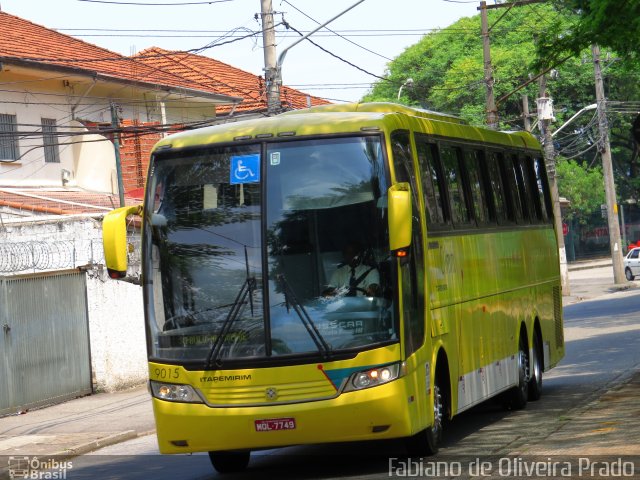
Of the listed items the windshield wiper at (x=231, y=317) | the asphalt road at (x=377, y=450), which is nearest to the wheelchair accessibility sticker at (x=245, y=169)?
the windshield wiper at (x=231, y=317)

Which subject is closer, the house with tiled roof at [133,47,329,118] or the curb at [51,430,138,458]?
the curb at [51,430,138,458]

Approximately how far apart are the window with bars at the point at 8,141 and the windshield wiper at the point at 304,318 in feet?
63.6

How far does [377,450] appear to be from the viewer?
13.0 metres

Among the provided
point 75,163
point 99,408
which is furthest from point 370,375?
point 75,163

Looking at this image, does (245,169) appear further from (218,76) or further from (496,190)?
(218,76)

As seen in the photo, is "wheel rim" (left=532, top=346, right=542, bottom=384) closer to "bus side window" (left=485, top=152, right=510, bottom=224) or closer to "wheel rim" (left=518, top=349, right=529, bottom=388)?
"wheel rim" (left=518, top=349, right=529, bottom=388)

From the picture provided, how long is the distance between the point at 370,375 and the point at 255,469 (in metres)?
2.48

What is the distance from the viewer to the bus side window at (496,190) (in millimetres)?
15422

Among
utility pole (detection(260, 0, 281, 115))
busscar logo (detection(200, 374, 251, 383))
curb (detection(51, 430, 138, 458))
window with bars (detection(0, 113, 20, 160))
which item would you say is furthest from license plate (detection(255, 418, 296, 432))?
window with bars (detection(0, 113, 20, 160))

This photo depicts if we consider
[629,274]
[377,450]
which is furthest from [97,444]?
[629,274]

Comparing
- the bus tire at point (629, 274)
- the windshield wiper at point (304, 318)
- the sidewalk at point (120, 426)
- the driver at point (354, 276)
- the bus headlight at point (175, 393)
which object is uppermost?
the driver at point (354, 276)

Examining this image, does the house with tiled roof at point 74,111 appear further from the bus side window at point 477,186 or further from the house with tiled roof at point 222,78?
the bus side window at point 477,186

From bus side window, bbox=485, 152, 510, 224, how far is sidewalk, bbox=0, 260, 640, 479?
254 cm

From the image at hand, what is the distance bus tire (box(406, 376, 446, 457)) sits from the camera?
11789 mm
